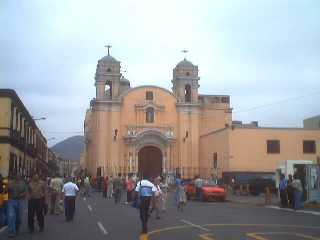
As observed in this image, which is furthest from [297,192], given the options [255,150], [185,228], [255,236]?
[255,150]

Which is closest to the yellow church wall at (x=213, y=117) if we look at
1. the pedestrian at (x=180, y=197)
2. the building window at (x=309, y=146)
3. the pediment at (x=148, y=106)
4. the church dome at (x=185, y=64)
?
the church dome at (x=185, y=64)

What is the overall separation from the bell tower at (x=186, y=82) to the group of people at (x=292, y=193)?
4219 centimetres

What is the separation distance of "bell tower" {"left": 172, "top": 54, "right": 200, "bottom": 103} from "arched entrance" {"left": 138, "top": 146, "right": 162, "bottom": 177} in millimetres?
6875

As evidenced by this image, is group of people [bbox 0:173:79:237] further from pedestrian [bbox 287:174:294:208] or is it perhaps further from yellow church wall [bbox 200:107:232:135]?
yellow church wall [bbox 200:107:232:135]

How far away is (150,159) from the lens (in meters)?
68.0

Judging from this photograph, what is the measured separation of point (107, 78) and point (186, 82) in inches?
380

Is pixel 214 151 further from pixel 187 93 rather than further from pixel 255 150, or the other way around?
pixel 187 93

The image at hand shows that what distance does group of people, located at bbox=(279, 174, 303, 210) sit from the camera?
80.5 feet

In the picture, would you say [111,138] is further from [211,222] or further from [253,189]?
[211,222]

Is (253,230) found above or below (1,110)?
below

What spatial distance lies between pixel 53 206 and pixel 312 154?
37.6 metres

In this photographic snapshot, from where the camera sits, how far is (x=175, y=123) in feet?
221

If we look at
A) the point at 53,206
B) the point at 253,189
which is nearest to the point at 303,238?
A: the point at 53,206

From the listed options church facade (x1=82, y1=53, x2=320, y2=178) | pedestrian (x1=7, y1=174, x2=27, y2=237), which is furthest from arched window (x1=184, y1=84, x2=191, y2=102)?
pedestrian (x1=7, y1=174, x2=27, y2=237)
